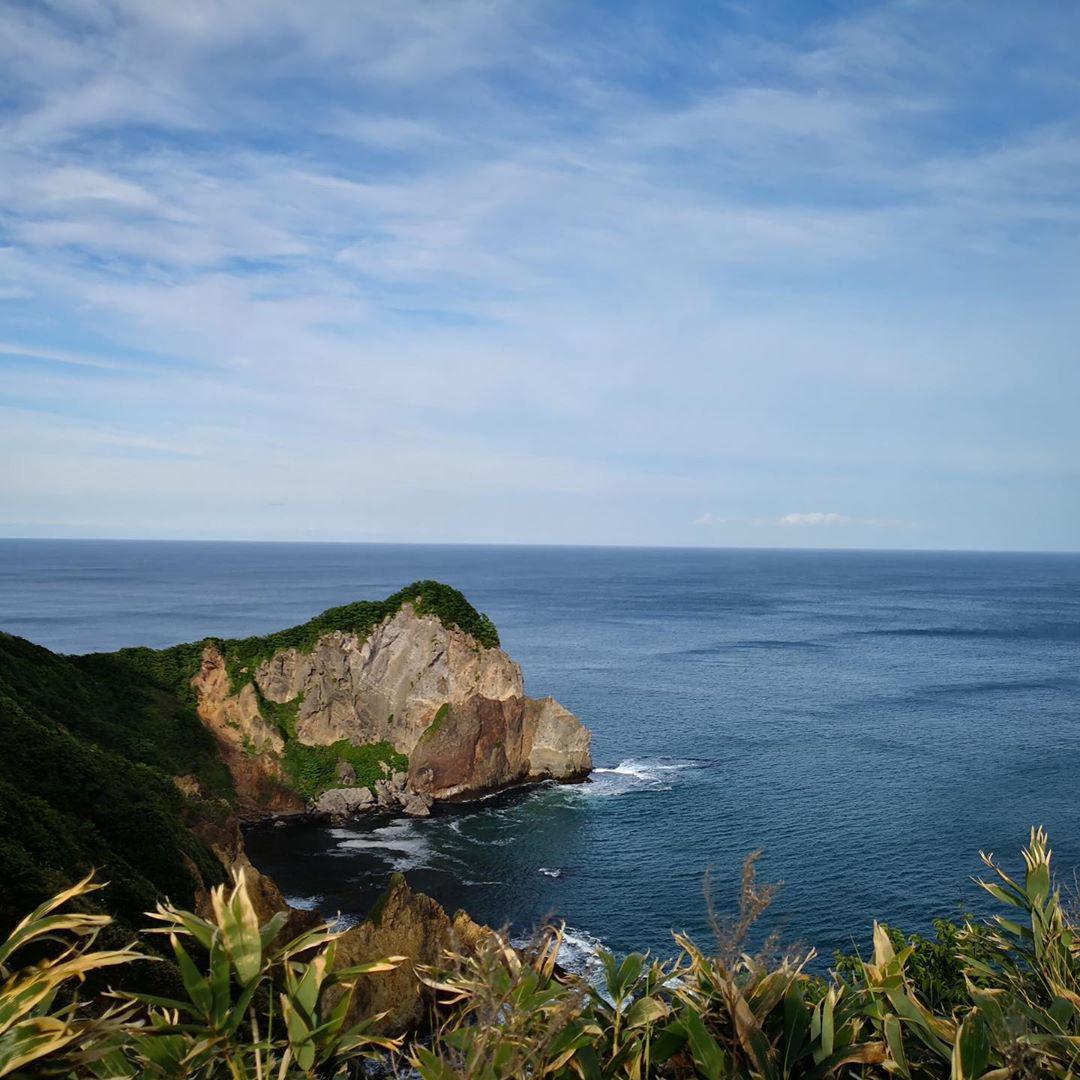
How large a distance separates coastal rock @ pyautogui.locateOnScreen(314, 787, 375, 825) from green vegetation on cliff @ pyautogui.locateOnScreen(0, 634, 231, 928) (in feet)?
30.4

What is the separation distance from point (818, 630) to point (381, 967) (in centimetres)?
14239

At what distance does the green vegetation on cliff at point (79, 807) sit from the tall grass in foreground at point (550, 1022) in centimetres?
1694

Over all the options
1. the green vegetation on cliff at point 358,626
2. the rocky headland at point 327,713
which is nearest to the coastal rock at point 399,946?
the rocky headland at point 327,713

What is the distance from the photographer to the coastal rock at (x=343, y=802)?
5888cm

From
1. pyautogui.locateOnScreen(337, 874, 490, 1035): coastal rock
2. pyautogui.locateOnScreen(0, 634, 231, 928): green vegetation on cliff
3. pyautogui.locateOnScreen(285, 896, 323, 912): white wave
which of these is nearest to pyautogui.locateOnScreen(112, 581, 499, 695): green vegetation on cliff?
pyautogui.locateOnScreen(0, 634, 231, 928): green vegetation on cliff

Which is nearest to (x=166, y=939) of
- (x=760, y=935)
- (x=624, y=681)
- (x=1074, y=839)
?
(x=760, y=935)

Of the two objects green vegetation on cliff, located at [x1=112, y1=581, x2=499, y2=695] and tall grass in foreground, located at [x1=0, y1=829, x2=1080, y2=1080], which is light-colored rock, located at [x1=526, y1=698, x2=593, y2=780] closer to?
green vegetation on cliff, located at [x1=112, y1=581, x2=499, y2=695]

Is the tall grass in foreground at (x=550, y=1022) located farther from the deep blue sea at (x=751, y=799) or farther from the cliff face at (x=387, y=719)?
the cliff face at (x=387, y=719)

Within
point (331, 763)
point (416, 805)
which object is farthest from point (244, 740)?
point (416, 805)

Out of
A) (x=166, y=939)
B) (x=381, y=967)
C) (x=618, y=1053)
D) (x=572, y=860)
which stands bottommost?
(x=572, y=860)

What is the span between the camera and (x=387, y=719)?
→ 64250mm

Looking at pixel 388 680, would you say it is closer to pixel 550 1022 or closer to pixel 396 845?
pixel 396 845

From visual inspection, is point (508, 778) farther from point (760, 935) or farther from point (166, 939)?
point (166, 939)

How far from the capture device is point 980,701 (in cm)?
8681
